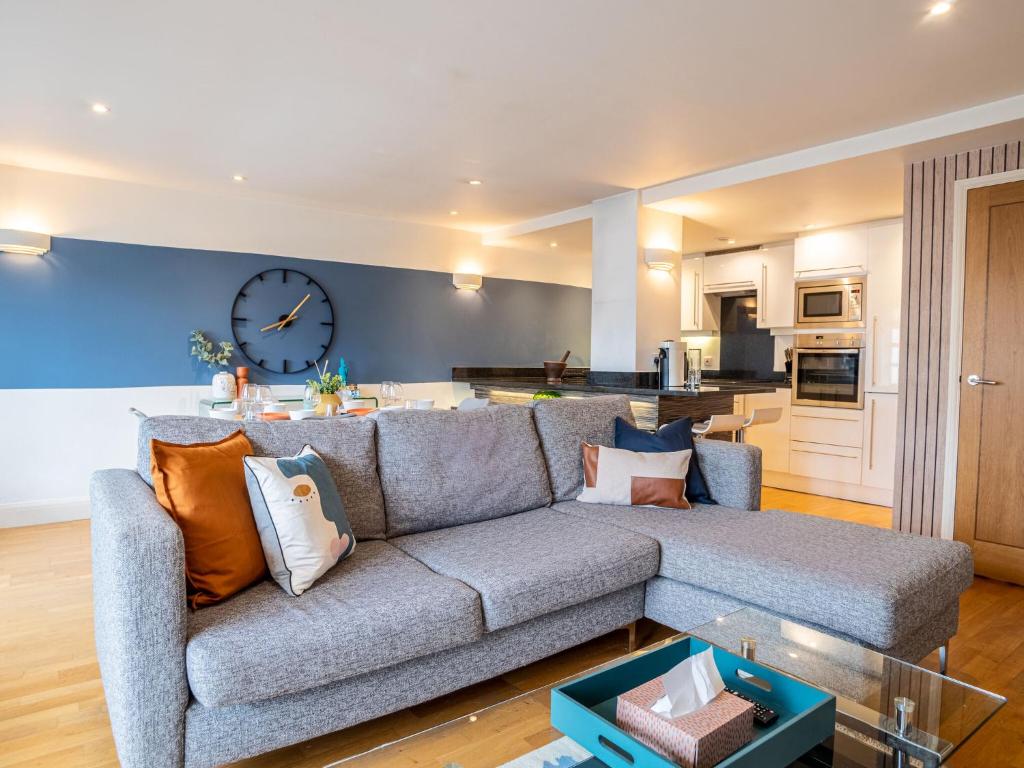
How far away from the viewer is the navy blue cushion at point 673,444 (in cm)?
288

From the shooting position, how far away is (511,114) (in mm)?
3330

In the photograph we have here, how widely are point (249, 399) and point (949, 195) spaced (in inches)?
158

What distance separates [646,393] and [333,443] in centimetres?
251

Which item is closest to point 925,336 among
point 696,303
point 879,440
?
point 879,440

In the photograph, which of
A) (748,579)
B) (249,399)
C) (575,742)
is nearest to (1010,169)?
(748,579)

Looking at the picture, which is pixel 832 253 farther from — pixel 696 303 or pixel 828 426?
pixel 696 303

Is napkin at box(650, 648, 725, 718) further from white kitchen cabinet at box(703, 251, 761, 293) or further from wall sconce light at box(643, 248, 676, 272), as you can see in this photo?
white kitchen cabinet at box(703, 251, 761, 293)

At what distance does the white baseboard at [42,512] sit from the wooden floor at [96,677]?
988mm

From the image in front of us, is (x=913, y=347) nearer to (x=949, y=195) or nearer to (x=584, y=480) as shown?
(x=949, y=195)

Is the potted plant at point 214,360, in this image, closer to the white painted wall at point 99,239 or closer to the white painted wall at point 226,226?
the white painted wall at point 99,239

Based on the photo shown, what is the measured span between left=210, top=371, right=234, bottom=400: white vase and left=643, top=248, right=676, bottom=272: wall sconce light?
341 centimetres

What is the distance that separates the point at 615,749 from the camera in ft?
3.59

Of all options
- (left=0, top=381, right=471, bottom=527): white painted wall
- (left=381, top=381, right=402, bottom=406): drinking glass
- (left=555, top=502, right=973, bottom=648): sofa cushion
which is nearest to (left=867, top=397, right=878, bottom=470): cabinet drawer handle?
(left=555, top=502, right=973, bottom=648): sofa cushion

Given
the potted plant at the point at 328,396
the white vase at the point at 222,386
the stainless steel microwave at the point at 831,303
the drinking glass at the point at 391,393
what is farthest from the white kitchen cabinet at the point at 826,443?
the white vase at the point at 222,386
